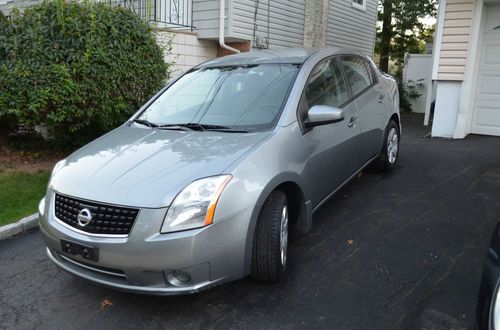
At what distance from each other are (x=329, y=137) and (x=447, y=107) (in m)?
5.34

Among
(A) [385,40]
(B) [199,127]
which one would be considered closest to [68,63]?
(B) [199,127]

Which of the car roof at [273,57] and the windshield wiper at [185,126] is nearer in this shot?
the windshield wiper at [185,126]

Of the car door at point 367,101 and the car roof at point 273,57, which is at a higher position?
the car roof at point 273,57

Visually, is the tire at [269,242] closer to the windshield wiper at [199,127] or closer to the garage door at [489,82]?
the windshield wiper at [199,127]

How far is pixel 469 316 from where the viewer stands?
2.70 metres

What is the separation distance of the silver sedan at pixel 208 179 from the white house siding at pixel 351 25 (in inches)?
349

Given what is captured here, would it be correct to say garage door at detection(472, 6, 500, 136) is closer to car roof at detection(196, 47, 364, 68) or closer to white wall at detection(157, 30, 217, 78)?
car roof at detection(196, 47, 364, 68)

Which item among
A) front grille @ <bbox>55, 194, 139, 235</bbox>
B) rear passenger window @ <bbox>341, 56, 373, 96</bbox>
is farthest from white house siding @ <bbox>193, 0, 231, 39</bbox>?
front grille @ <bbox>55, 194, 139, 235</bbox>

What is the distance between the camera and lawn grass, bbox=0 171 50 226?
4.53 meters

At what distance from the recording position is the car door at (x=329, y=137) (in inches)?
139

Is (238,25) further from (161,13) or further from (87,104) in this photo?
(87,104)

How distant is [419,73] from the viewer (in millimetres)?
12930

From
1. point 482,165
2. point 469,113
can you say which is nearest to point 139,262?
point 482,165

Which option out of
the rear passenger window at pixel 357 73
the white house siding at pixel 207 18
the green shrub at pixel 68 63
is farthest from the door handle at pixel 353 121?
the white house siding at pixel 207 18
